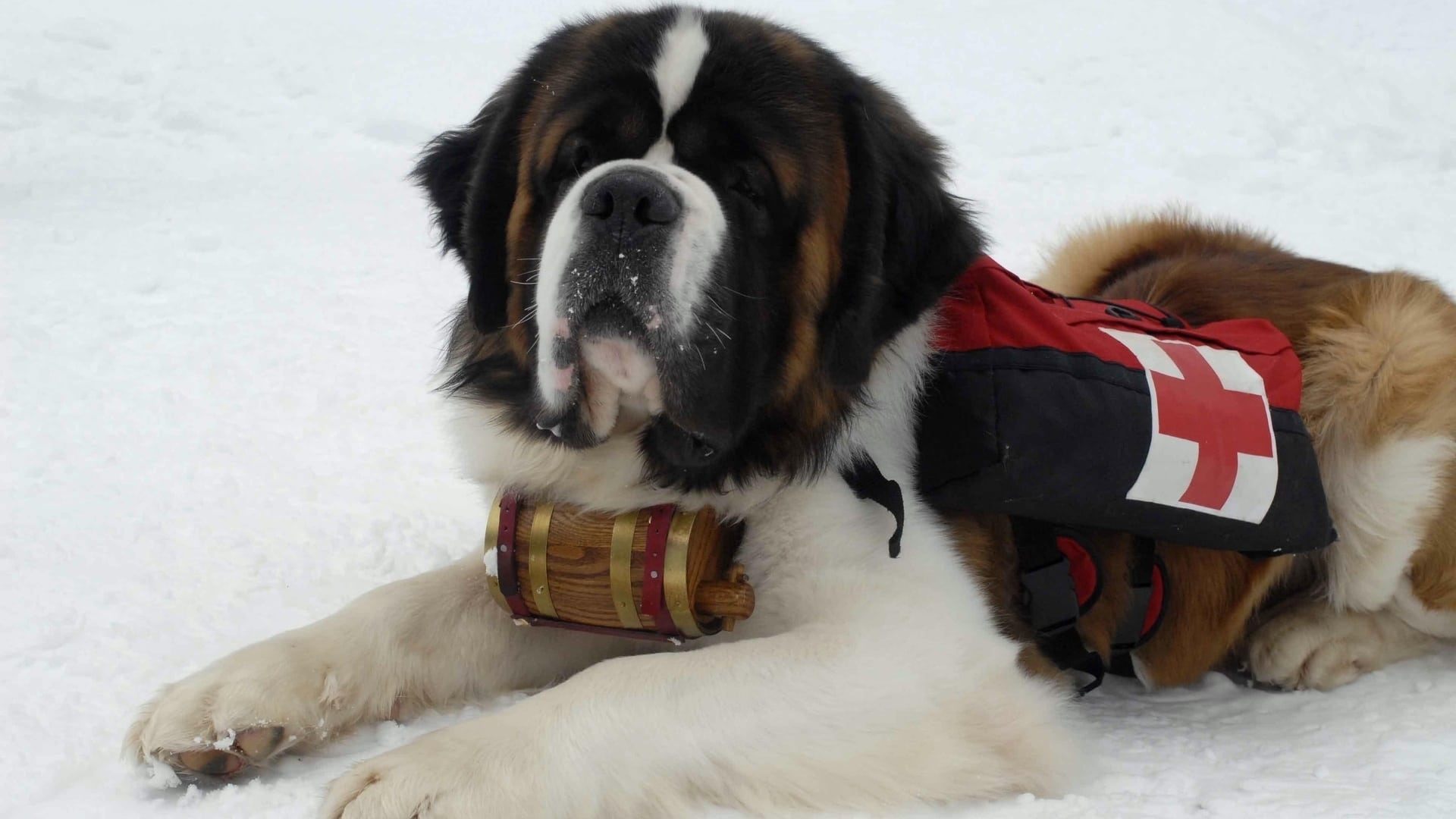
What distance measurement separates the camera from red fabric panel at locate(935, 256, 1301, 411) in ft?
8.75

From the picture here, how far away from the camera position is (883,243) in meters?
2.54

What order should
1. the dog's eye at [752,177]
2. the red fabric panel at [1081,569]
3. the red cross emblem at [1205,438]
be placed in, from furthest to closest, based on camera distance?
the red fabric panel at [1081,569], the red cross emblem at [1205,438], the dog's eye at [752,177]

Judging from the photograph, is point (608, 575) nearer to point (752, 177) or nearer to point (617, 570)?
point (617, 570)

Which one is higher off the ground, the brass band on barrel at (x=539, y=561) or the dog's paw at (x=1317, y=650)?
the brass band on barrel at (x=539, y=561)

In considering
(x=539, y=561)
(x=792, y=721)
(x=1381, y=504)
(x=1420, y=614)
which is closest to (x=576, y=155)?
(x=539, y=561)

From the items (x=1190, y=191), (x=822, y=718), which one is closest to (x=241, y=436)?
(x=822, y=718)

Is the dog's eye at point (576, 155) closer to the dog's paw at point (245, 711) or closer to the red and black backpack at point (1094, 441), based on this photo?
the red and black backpack at point (1094, 441)

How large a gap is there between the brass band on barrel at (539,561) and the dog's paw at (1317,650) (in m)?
1.92

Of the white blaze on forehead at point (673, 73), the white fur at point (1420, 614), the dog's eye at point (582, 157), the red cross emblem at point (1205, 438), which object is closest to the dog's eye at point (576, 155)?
the dog's eye at point (582, 157)

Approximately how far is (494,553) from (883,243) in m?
1.02

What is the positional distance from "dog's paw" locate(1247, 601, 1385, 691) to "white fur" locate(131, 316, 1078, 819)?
90 cm

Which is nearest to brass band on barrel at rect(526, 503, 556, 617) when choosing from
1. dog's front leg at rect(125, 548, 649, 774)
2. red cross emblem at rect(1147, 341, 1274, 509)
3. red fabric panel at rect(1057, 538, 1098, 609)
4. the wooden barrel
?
the wooden barrel

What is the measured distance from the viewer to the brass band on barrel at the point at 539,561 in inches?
95.7

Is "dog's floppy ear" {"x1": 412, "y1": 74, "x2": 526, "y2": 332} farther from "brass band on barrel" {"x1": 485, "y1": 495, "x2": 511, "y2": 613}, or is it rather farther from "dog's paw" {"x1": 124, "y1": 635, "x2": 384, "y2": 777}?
"dog's paw" {"x1": 124, "y1": 635, "x2": 384, "y2": 777}
